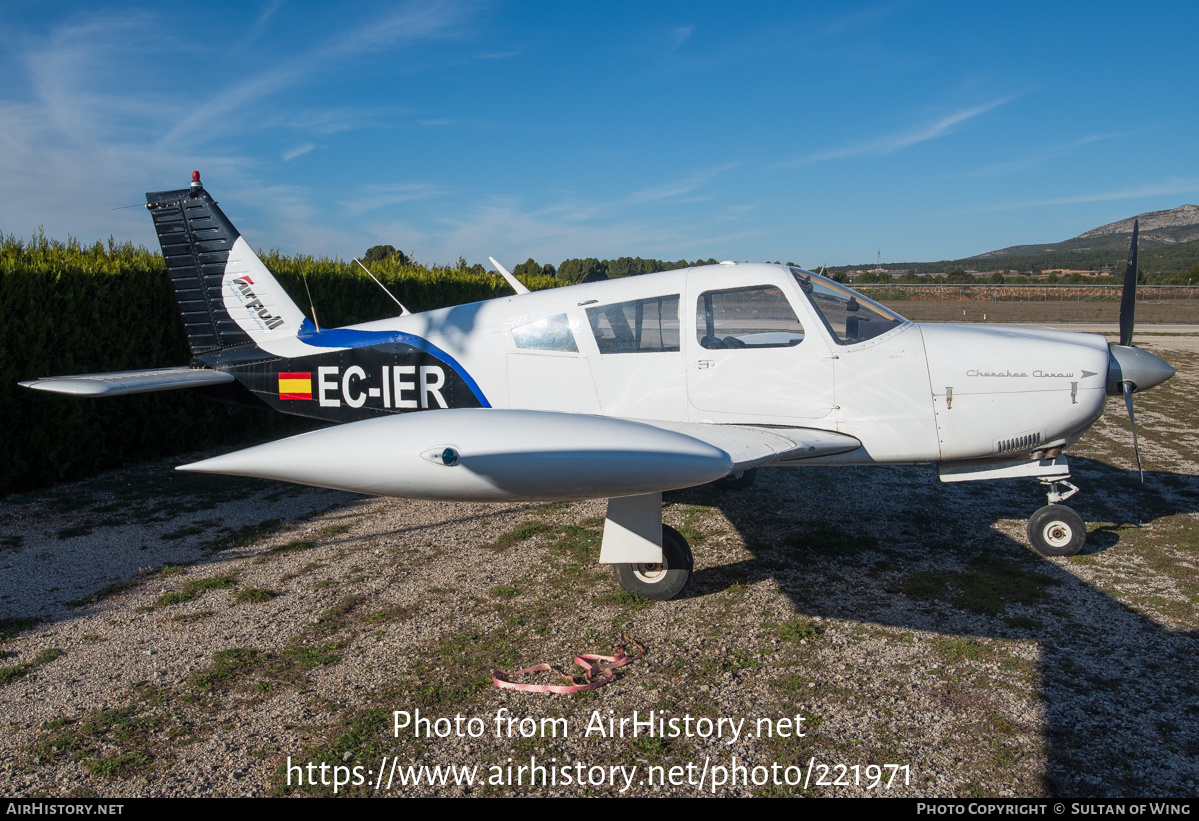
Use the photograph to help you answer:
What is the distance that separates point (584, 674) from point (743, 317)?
2.81 metres

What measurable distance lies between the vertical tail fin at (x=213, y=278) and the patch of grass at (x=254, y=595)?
307 centimetres

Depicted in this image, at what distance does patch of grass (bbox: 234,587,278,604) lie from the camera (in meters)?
4.70

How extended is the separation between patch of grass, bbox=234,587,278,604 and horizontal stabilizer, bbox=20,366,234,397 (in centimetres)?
221

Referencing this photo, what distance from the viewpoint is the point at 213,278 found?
7336 mm

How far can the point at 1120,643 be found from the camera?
4000 mm

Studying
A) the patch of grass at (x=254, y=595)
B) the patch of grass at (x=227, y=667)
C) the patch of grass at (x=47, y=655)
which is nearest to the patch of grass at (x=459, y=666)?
the patch of grass at (x=227, y=667)

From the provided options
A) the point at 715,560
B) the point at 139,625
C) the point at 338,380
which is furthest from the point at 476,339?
the point at 139,625

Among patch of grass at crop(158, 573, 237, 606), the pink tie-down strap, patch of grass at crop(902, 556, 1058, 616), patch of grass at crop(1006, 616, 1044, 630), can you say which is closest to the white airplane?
patch of grass at crop(902, 556, 1058, 616)

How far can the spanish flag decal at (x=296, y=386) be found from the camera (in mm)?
6344

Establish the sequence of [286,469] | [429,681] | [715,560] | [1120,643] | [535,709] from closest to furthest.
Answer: [286,469] < [535,709] < [429,681] < [1120,643] < [715,560]

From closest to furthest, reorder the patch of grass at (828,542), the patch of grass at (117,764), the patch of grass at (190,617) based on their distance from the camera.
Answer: the patch of grass at (117,764) → the patch of grass at (190,617) → the patch of grass at (828,542)

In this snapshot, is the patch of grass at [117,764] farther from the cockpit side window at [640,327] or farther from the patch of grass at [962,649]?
the patch of grass at [962,649]
